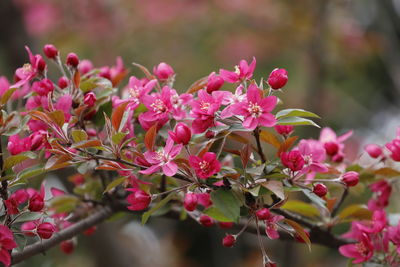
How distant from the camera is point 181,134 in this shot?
113 cm

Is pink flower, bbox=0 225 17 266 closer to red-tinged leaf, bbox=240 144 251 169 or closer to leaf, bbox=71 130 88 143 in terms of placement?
leaf, bbox=71 130 88 143

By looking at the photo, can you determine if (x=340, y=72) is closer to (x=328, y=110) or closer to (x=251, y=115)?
(x=328, y=110)

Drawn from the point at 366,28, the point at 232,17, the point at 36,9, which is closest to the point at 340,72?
the point at 366,28

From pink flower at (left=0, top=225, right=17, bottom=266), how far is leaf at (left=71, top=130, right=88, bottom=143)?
0.23m

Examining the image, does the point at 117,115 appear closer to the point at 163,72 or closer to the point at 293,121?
the point at 163,72

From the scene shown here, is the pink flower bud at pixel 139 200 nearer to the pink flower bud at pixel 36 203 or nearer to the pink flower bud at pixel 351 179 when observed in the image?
the pink flower bud at pixel 36 203

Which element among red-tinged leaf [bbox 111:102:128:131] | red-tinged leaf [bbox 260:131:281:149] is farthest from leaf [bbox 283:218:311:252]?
red-tinged leaf [bbox 111:102:128:131]

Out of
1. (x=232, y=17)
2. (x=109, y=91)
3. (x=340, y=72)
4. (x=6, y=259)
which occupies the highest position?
(x=109, y=91)

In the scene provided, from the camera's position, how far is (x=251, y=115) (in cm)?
110

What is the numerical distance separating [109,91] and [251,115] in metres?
0.41

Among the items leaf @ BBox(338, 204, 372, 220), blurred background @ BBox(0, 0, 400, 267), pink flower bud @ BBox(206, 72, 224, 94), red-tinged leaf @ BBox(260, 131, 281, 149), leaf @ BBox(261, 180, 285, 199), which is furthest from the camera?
blurred background @ BBox(0, 0, 400, 267)

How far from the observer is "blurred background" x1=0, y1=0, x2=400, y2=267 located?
377 cm

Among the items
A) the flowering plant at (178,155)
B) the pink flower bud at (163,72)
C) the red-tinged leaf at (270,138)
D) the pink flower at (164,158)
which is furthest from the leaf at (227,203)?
the pink flower bud at (163,72)

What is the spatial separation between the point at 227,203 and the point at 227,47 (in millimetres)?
3623
